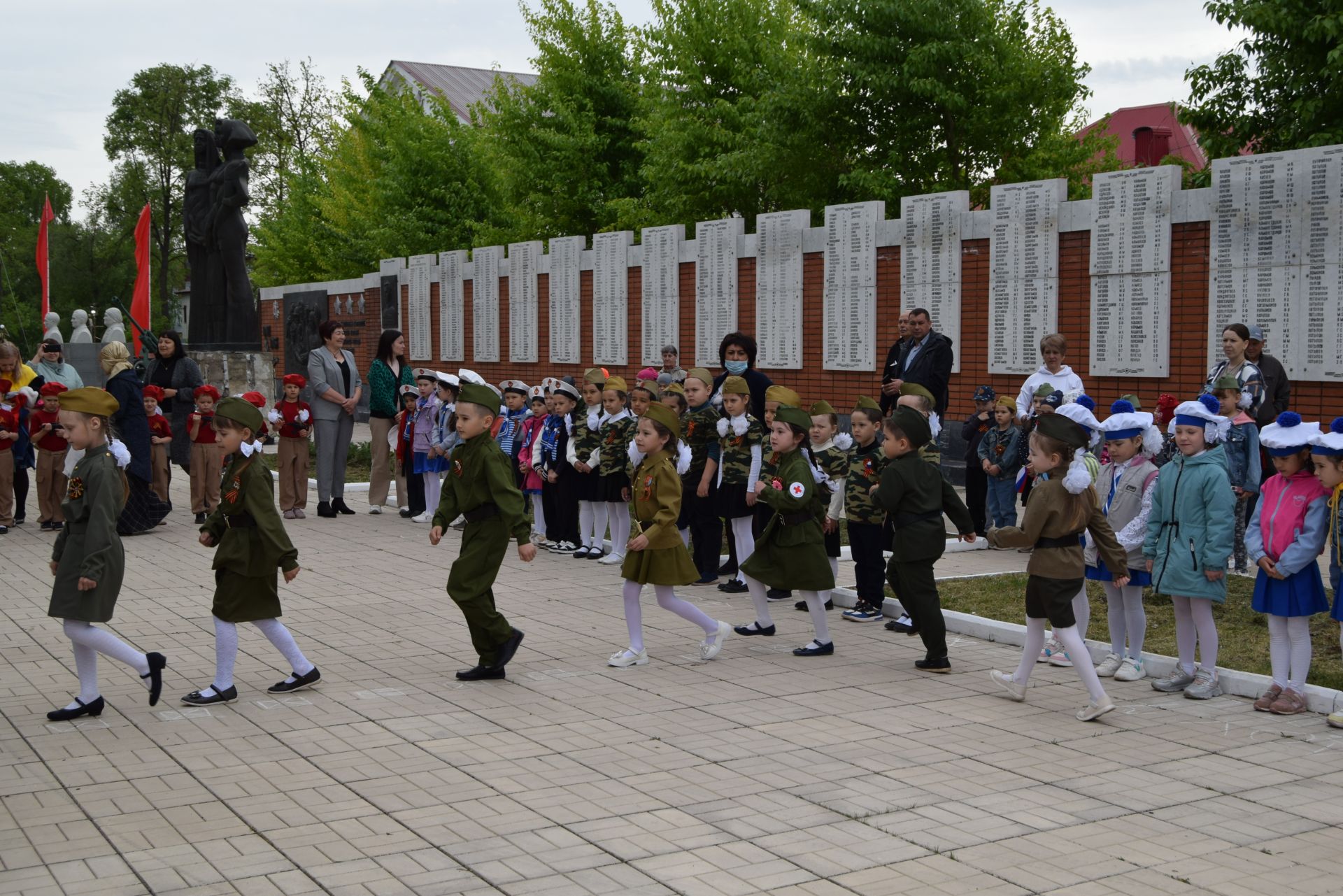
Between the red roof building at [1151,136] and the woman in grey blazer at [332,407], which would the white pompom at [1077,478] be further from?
the red roof building at [1151,136]

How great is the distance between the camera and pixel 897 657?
328 inches

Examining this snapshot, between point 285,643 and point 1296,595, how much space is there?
5.22 metres

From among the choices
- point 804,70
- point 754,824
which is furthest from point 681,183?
point 754,824

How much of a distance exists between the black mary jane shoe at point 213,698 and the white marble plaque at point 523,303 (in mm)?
17059

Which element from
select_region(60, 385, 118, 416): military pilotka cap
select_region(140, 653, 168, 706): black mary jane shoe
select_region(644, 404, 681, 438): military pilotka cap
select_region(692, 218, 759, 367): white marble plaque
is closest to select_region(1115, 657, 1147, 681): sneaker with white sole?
select_region(644, 404, 681, 438): military pilotka cap

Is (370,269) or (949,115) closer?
(949,115)

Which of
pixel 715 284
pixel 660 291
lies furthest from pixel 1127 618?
pixel 660 291

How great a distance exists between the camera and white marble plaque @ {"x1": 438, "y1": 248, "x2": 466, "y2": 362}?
26.6 metres

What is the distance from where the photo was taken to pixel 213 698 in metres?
7.16

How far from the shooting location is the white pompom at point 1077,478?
698 cm

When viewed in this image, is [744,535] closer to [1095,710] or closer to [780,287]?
[1095,710]

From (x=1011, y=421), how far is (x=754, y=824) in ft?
23.4

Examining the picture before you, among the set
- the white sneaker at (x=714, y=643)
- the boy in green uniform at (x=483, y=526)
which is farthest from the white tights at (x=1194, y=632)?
the boy in green uniform at (x=483, y=526)

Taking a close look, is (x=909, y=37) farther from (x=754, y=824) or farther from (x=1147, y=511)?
(x=754, y=824)
